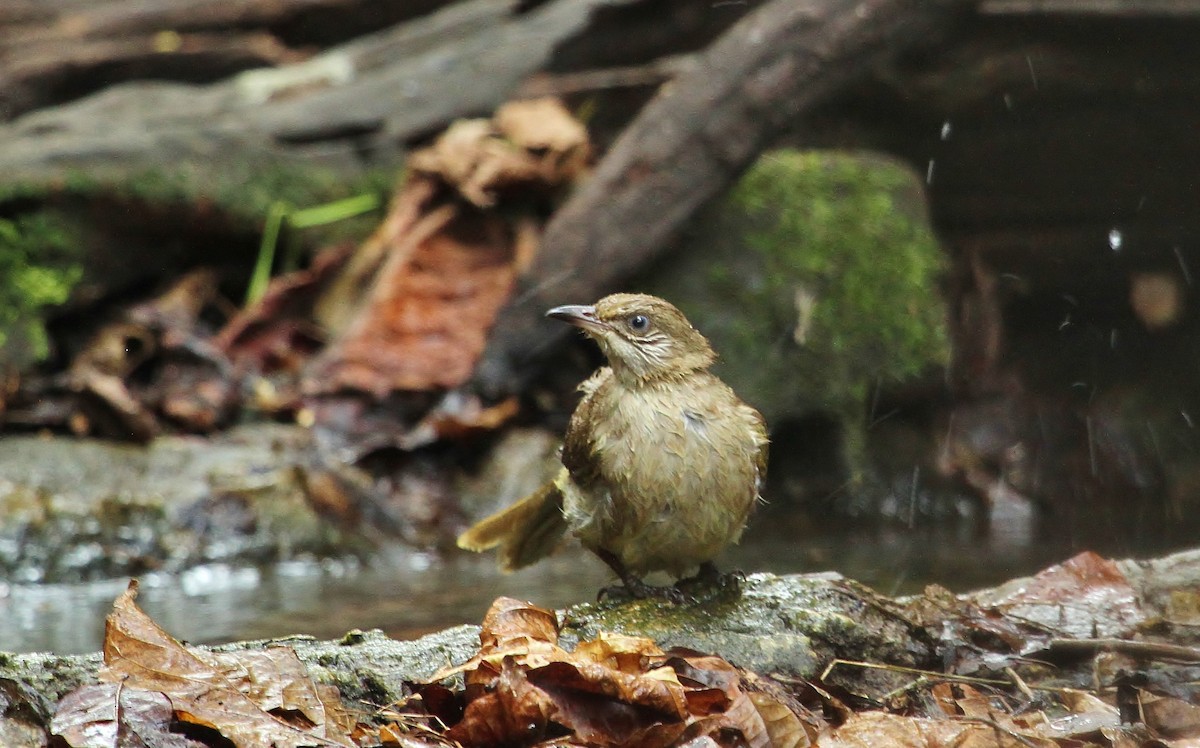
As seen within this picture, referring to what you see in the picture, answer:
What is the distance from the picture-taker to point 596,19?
8.88m

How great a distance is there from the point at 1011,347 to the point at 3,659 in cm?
734

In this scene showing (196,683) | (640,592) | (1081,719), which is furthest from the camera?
(640,592)

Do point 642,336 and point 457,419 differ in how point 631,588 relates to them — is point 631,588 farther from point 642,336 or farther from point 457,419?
point 457,419

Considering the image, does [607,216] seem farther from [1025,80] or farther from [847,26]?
A: [1025,80]

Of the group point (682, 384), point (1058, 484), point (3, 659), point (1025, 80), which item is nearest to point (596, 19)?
point (1025, 80)

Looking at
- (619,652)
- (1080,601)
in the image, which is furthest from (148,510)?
(1080,601)

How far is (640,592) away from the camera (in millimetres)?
3676

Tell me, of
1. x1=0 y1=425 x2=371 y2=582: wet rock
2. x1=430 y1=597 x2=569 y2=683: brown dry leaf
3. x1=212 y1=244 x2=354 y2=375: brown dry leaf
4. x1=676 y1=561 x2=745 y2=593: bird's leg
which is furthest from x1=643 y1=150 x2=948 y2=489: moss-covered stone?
x1=430 y1=597 x2=569 y2=683: brown dry leaf

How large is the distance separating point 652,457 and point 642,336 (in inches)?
20.9

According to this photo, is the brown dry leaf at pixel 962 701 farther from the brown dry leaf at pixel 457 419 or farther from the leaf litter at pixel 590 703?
the brown dry leaf at pixel 457 419

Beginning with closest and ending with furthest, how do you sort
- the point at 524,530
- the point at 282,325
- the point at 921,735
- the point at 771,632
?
the point at 921,735 → the point at 771,632 → the point at 524,530 → the point at 282,325

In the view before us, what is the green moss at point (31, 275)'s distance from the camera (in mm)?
7629

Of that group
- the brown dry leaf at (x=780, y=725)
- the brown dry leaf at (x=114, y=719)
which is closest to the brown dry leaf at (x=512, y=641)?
the brown dry leaf at (x=780, y=725)

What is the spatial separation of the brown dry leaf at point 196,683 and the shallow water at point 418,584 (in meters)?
1.78
